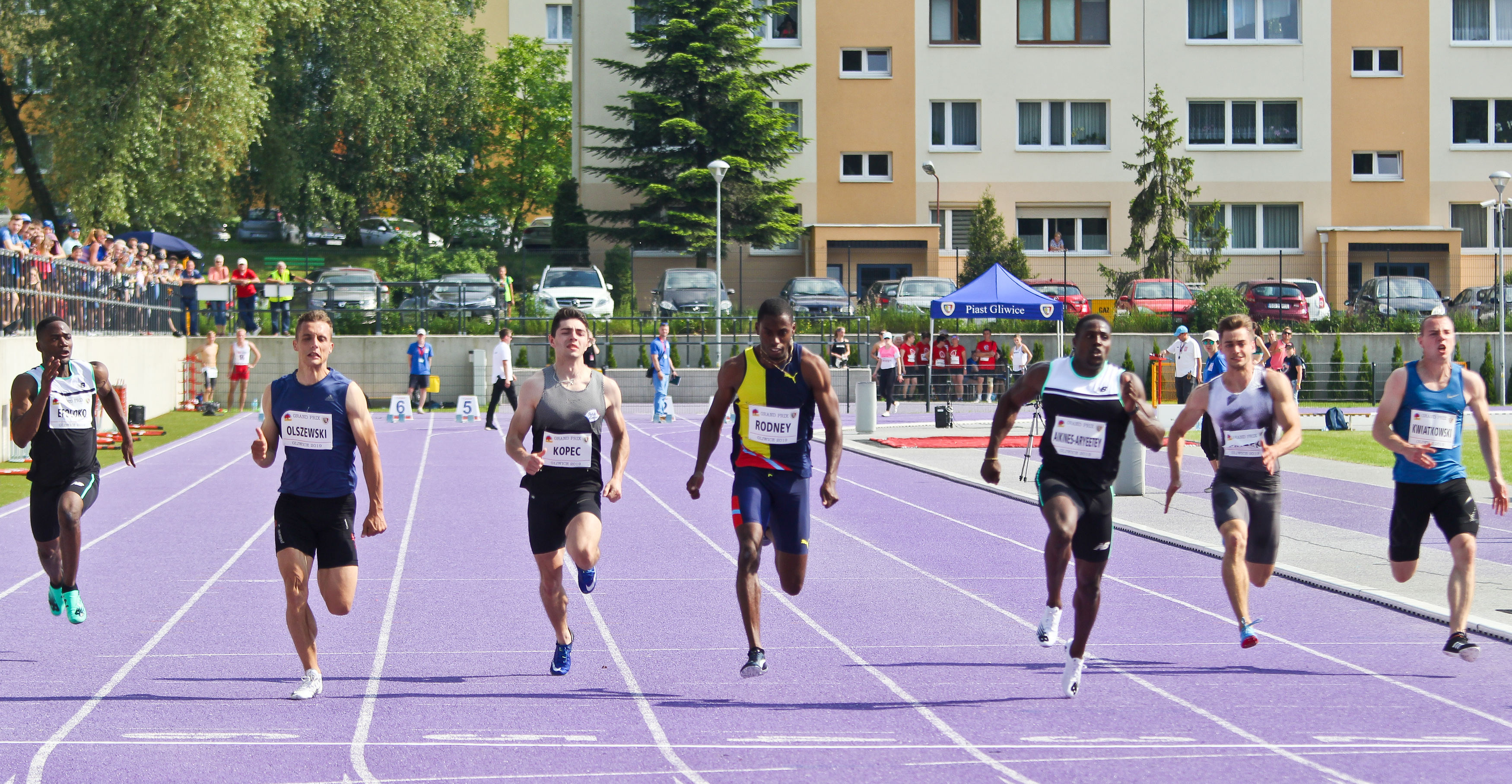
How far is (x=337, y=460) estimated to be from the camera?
276 inches

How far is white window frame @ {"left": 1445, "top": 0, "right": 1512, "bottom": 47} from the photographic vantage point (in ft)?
164

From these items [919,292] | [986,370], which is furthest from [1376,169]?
[986,370]

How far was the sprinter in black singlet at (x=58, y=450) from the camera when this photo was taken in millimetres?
8609

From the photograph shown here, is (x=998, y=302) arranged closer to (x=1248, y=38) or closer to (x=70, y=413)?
(x=70, y=413)

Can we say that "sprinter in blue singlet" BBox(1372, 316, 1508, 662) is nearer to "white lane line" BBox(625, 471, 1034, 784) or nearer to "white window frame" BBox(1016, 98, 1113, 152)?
"white lane line" BBox(625, 471, 1034, 784)

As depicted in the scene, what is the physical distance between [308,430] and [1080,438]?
3.74 m

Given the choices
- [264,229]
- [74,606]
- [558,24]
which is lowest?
[74,606]

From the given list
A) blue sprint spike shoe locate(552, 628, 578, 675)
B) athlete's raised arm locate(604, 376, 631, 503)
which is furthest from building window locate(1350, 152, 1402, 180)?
blue sprint spike shoe locate(552, 628, 578, 675)

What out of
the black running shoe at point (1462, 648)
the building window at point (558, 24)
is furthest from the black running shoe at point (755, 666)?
the building window at point (558, 24)

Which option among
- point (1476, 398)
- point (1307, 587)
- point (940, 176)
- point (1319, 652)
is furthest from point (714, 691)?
point (940, 176)

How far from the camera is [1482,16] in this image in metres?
50.5

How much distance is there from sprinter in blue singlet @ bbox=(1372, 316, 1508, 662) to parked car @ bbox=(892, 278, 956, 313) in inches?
1230

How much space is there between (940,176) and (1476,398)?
4246 centimetres

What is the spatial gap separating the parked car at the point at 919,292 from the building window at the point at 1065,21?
1354 cm
